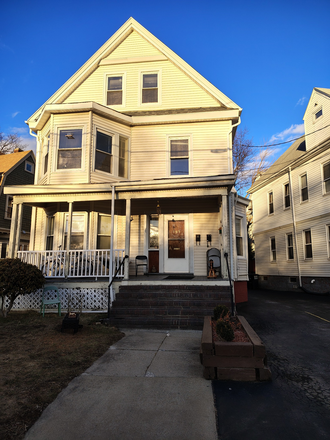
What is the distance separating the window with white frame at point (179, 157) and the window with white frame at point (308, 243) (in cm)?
862

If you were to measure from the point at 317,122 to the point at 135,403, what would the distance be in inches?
637

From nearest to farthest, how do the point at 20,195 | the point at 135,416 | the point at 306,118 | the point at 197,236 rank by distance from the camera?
the point at 135,416
the point at 20,195
the point at 197,236
the point at 306,118

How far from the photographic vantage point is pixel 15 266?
766 centimetres

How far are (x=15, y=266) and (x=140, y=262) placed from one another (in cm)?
423

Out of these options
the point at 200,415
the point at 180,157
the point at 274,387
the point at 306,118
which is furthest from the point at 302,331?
the point at 306,118

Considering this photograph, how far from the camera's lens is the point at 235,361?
151 inches

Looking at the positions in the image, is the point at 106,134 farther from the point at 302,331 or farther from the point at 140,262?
the point at 302,331

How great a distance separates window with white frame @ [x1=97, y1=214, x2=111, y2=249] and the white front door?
2.16 metres

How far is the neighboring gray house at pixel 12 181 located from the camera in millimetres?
20969

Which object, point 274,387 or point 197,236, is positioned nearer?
point 274,387

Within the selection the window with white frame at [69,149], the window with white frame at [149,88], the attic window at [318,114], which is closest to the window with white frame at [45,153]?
the window with white frame at [69,149]

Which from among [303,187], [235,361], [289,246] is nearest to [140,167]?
[235,361]

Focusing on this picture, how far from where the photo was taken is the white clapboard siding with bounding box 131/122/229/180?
1094cm

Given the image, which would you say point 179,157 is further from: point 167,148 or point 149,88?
point 149,88
